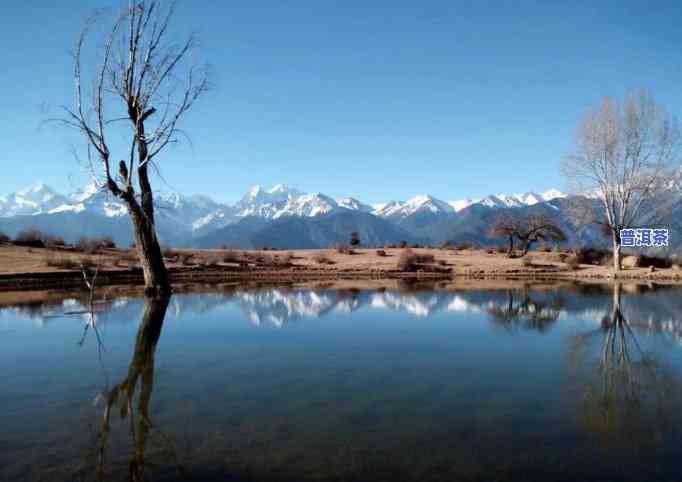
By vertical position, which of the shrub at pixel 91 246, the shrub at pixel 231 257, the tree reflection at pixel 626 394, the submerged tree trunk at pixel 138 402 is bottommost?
the submerged tree trunk at pixel 138 402

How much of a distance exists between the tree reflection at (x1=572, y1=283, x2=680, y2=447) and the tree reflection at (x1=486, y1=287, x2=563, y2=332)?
2.44 m

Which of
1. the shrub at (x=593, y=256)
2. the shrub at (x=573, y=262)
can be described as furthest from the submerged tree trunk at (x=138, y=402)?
the shrub at (x=593, y=256)

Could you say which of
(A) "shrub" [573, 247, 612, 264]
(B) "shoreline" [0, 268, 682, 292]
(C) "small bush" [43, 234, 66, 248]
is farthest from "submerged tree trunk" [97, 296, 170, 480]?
(A) "shrub" [573, 247, 612, 264]

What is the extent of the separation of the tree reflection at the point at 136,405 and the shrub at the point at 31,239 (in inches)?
1322

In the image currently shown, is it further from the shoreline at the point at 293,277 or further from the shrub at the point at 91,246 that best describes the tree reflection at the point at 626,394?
the shrub at the point at 91,246

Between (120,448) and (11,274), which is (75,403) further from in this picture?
(11,274)

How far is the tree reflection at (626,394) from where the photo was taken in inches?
207

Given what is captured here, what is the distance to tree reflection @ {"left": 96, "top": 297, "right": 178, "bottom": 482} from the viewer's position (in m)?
4.55

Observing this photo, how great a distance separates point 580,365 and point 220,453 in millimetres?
5975

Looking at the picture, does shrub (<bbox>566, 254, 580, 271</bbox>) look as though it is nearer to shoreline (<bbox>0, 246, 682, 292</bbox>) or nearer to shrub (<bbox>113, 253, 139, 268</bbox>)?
shoreline (<bbox>0, 246, 682, 292</bbox>)

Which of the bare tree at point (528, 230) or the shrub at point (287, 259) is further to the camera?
the bare tree at point (528, 230)

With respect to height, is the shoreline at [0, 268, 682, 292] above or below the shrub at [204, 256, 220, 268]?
below

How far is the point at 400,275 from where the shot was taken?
1347 inches

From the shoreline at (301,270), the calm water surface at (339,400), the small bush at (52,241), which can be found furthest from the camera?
the small bush at (52,241)
